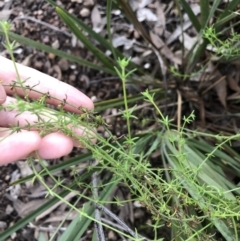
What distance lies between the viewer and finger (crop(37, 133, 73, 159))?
756 mm

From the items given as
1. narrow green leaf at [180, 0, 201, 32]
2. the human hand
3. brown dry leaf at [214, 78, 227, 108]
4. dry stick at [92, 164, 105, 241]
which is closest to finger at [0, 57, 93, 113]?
the human hand

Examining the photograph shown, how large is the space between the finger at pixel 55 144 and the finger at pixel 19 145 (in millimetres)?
23

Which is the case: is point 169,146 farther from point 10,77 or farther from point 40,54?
point 40,54

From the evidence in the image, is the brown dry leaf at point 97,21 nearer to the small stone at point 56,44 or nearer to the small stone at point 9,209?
the small stone at point 56,44

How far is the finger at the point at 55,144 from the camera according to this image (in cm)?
76

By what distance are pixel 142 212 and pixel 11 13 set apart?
60 centimetres

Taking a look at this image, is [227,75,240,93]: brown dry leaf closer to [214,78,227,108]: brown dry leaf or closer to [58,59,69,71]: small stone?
[214,78,227,108]: brown dry leaf

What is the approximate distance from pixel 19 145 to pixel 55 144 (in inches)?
2.2

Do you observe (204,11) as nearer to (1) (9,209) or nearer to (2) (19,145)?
(2) (19,145)

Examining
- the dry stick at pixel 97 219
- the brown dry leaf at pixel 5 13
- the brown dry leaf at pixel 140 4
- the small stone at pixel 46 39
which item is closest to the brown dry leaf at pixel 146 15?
the brown dry leaf at pixel 140 4

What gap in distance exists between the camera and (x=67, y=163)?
86cm

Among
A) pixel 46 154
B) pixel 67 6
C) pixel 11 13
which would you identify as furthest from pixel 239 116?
pixel 11 13

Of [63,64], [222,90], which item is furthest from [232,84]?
[63,64]

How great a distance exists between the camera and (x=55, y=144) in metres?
0.76
